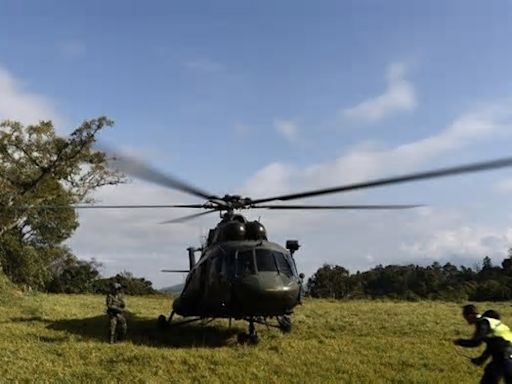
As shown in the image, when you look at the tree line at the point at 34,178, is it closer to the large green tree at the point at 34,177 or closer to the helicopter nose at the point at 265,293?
the large green tree at the point at 34,177

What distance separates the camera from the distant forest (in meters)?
70.8

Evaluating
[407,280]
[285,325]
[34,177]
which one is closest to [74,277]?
[34,177]

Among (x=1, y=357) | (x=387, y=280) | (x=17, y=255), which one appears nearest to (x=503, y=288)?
(x=387, y=280)

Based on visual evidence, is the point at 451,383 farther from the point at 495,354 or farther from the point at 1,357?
the point at 1,357

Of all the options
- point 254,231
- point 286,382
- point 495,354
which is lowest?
point 286,382

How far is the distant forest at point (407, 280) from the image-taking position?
70750mm

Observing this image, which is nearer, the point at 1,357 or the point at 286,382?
the point at 286,382

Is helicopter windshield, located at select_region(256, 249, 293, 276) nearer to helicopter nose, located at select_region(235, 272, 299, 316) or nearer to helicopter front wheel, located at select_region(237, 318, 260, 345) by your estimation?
helicopter nose, located at select_region(235, 272, 299, 316)

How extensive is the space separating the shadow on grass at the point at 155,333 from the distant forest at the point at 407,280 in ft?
160

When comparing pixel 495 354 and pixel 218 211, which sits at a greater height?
pixel 218 211

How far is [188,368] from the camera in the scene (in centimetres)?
1255

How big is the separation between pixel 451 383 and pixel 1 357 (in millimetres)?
10092

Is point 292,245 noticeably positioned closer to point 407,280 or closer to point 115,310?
point 115,310

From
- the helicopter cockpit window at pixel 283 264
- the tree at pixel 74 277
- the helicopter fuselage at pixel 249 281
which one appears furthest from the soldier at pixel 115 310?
the tree at pixel 74 277
